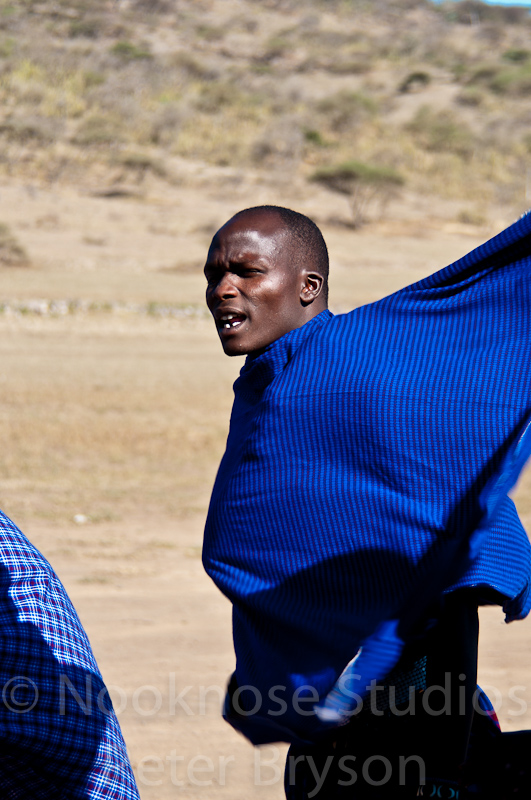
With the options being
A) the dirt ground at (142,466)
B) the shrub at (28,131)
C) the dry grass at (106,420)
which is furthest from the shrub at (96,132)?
the dry grass at (106,420)

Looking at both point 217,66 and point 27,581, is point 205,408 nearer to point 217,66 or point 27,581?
point 27,581

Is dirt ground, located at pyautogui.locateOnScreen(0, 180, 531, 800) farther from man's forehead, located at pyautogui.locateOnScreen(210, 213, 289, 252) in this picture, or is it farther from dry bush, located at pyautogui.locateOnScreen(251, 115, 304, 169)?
dry bush, located at pyautogui.locateOnScreen(251, 115, 304, 169)

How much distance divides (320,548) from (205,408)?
933cm

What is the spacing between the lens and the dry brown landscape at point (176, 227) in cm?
463

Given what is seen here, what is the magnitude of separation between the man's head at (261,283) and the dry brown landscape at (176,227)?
220cm

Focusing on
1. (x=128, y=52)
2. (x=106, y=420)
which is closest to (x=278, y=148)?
(x=128, y=52)

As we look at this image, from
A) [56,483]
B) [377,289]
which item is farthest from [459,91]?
[56,483]

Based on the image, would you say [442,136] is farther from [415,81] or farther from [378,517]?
[378,517]

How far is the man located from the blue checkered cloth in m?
0.48

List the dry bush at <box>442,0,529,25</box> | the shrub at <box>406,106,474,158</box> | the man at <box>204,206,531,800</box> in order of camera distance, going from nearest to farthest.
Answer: the man at <box>204,206,531,800</box> < the shrub at <box>406,106,474,158</box> < the dry bush at <box>442,0,529,25</box>

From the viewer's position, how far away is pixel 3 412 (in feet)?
32.4

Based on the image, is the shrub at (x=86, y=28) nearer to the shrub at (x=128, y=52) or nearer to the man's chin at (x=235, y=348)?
the shrub at (x=128, y=52)

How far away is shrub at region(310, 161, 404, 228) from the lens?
94.1ft

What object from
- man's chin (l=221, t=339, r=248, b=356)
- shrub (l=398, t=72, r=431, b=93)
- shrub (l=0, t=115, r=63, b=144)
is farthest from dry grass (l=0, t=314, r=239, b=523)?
shrub (l=398, t=72, r=431, b=93)
